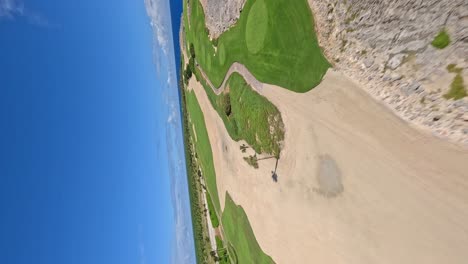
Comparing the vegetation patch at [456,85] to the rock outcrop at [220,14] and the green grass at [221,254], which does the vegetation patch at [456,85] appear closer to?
the rock outcrop at [220,14]

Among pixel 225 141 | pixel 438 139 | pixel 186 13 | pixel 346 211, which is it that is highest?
pixel 186 13

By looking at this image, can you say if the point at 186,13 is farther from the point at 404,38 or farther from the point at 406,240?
the point at 406,240

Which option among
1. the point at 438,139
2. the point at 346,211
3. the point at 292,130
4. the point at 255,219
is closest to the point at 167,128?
the point at 255,219

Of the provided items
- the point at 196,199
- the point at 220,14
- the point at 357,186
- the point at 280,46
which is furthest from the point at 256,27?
the point at 196,199

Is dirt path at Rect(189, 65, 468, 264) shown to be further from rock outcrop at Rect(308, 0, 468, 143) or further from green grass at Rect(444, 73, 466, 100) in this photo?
green grass at Rect(444, 73, 466, 100)

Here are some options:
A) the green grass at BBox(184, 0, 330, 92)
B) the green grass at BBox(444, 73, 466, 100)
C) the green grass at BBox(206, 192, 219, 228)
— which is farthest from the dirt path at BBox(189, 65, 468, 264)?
the green grass at BBox(206, 192, 219, 228)

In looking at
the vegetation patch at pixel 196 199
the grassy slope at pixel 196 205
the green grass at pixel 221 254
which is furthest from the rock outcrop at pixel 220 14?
the green grass at pixel 221 254
